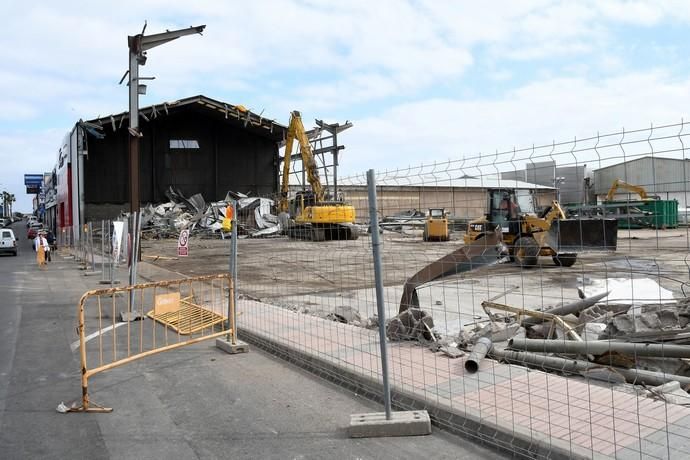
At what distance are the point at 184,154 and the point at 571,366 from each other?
47.5m

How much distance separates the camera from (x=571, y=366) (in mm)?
6137

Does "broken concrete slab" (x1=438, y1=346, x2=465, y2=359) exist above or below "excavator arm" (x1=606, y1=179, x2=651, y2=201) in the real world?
below

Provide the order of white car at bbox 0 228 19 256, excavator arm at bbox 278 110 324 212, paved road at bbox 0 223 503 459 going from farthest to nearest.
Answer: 1. excavator arm at bbox 278 110 324 212
2. white car at bbox 0 228 19 256
3. paved road at bbox 0 223 503 459

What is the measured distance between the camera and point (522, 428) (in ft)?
15.2

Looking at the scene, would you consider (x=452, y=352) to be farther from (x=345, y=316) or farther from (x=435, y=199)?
(x=345, y=316)

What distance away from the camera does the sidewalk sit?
4309 millimetres

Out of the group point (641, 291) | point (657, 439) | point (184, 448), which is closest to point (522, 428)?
point (657, 439)

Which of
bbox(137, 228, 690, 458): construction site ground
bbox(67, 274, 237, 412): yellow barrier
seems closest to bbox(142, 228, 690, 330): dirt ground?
bbox(137, 228, 690, 458): construction site ground

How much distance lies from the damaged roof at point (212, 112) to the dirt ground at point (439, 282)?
22673mm

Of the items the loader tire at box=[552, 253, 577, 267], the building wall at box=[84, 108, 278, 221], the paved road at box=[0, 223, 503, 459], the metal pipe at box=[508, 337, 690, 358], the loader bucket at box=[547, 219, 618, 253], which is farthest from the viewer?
the building wall at box=[84, 108, 278, 221]

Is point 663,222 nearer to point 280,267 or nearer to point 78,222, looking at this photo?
point 280,267

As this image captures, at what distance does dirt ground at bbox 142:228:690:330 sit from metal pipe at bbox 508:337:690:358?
1.92 feet

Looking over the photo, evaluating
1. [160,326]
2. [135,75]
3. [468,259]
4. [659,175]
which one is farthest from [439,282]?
[135,75]

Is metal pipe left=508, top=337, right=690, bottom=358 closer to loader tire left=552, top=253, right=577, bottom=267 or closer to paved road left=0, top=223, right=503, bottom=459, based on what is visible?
loader tire left=552, top=253, right=577, bottom=267
